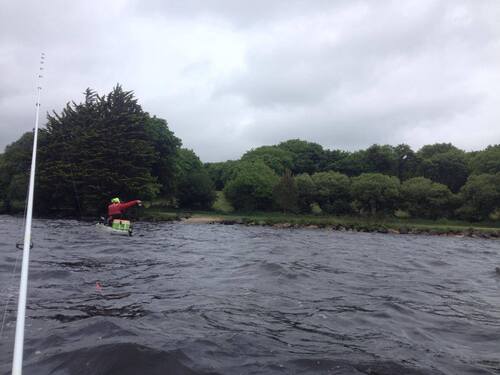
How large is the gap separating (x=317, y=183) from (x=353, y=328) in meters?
72.6

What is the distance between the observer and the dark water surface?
685 centimetres

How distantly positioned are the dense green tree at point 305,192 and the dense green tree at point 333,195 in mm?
772

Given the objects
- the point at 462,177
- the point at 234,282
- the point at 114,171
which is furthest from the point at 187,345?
the point at 462,177

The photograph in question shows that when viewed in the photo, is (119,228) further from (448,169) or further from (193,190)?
(448,169)

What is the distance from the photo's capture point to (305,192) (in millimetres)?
79250

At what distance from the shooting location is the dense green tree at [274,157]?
358ft

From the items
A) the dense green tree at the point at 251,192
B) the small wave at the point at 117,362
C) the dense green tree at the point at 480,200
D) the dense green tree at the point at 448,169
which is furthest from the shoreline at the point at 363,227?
the small wave at the point at 117,362

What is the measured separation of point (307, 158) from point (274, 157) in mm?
9457

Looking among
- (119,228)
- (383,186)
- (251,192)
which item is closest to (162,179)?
(251,192)

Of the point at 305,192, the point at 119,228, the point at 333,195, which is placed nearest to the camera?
the point at 119,228

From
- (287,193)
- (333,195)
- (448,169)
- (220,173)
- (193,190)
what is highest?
(448,169)

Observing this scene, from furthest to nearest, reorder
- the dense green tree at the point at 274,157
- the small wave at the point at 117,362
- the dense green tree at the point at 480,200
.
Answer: the dense green tree at the point at 274,157, the dense green tree at the point at 480,200, the small wave at the point at 117,362

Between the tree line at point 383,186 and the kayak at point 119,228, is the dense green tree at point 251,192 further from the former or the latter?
the kayak at point 119,228

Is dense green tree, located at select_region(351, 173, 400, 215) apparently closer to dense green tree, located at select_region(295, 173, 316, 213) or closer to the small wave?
dense green tree, located at select_region(295, 173, 316, 213)
